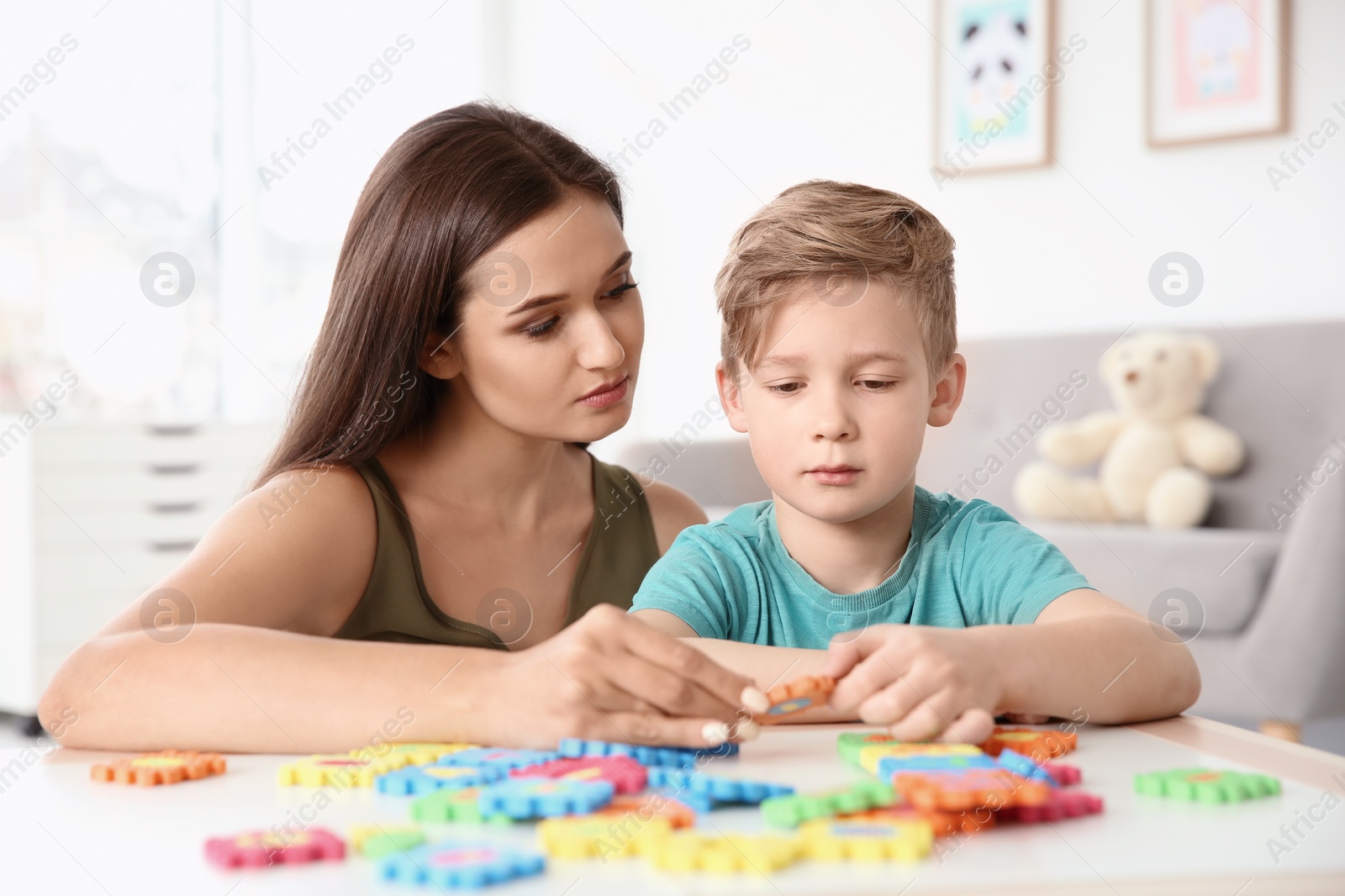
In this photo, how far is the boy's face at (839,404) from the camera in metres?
1.01

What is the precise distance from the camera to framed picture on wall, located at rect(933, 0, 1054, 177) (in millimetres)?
3684

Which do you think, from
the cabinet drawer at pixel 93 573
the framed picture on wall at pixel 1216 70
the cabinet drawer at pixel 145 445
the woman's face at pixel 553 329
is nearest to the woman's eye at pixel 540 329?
the woman's face at pixel 553 329

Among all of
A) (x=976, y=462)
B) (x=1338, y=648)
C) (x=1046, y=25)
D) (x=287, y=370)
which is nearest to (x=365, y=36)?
(x=287, y=370)

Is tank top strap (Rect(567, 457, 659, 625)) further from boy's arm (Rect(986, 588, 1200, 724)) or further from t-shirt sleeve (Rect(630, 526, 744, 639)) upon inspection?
boy's arm (Rect(986, 588, 1200, 724))

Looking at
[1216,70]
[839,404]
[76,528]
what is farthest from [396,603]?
[1216,70]

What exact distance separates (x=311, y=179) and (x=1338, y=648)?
3.71m

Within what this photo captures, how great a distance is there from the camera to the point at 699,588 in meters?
1.06

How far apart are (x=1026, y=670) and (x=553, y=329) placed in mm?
601

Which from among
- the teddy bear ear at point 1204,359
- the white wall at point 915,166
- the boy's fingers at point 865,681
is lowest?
the boy's fingers at point 865,681

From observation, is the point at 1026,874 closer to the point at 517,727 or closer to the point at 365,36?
the point at 517,727

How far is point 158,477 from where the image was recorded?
3.70 m

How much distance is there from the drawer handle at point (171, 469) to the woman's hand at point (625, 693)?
10.8 ft

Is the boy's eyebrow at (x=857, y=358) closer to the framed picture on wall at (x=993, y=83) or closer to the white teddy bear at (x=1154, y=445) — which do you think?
the white teddy bear at (x=1154, y=445)

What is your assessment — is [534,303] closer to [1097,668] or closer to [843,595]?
[843,595]
